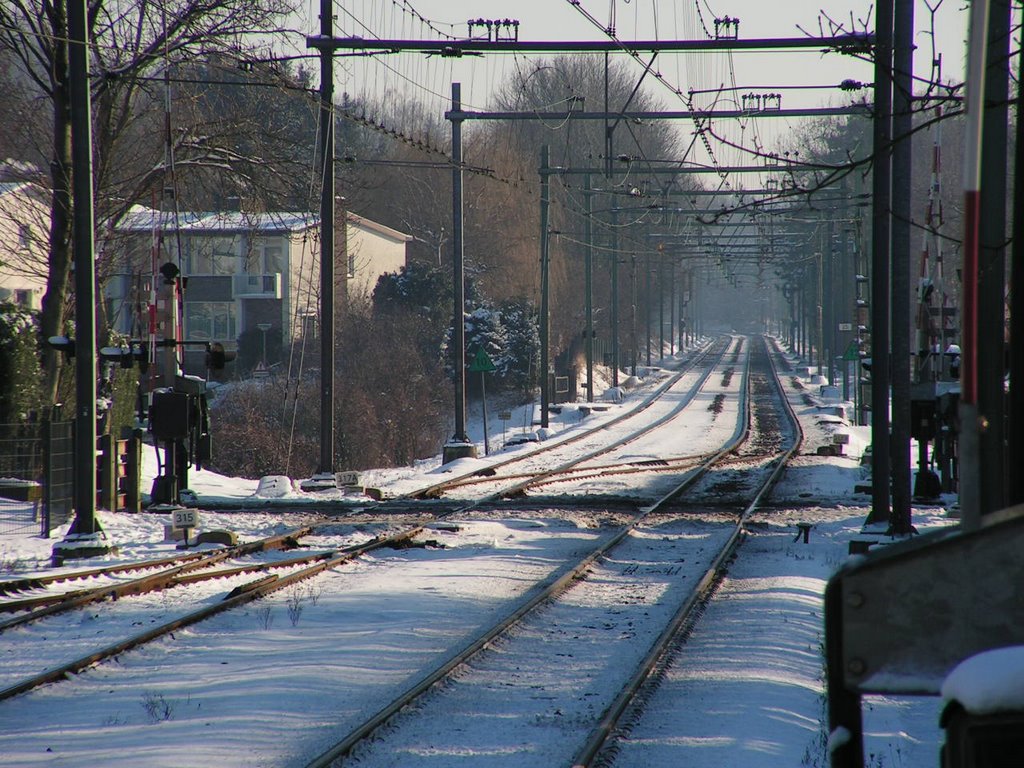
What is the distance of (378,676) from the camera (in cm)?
842

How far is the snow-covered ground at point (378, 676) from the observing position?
22.1ft

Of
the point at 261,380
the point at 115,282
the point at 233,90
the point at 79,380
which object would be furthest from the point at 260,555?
the point at 115,282

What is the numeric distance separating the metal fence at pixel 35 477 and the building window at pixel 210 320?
124 ft

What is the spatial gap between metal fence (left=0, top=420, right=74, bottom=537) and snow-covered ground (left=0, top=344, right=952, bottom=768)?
1373mm

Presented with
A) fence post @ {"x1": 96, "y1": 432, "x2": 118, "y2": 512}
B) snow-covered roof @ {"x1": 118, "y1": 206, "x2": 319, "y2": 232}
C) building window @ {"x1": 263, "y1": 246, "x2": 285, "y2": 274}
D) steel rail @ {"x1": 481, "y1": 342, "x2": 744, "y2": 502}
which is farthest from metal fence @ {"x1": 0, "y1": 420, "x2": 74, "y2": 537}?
building window @ {"x1": 263, "y1": 246, "x2": 285, "y2": 274}

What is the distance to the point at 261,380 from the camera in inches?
1639

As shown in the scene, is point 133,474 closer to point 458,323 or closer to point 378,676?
point 378,676

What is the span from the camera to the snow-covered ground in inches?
266

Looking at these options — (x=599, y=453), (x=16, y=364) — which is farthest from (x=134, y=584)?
(x=599, y=453)

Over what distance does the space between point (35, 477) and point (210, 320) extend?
1545 inches

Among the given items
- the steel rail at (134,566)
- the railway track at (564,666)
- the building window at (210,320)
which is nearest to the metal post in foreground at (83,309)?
the steel rail at (134,566)

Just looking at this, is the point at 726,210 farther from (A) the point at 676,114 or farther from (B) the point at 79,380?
(A) the point at 676,114

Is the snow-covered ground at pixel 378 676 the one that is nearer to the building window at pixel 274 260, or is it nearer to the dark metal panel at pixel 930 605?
the dark metal panel at pixel 930 605

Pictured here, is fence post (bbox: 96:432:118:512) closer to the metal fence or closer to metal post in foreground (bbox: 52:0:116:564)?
the metal fence
